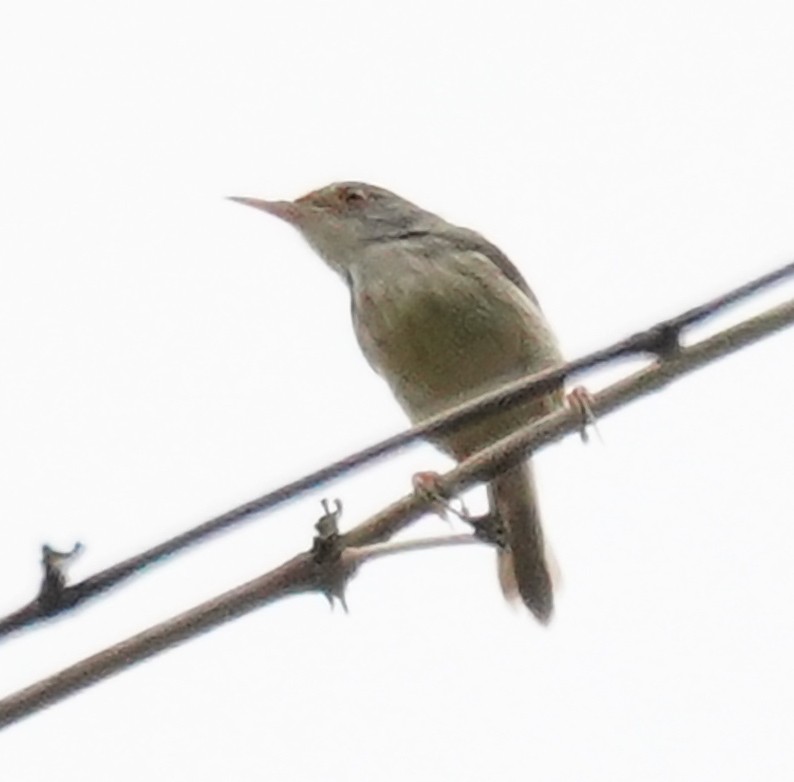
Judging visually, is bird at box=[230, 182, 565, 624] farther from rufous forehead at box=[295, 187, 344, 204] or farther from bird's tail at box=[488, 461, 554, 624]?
rufous forehead at box=[295, 187, 344, 204]

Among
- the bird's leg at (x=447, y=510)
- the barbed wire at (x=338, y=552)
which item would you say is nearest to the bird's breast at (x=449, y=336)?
the bird's leg at (x=447, y=510)

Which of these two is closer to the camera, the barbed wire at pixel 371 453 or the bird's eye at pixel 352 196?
the barbed wire at pixel 371 453

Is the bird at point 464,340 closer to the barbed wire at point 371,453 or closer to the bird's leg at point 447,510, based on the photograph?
the bird's leg at point 447,510

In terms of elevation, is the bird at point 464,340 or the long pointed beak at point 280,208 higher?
the long pointed beak at point 280,208

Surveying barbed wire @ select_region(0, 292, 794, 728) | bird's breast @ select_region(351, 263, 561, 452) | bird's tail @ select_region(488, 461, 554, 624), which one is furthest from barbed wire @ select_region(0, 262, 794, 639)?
bird's tail @ select_region(488, 461, 554, 624)

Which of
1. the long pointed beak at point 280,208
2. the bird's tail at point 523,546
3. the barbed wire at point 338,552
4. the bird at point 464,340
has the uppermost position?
the long pointed beak at point 280,208

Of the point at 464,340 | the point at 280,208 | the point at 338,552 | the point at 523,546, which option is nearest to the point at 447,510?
the point at 338,552

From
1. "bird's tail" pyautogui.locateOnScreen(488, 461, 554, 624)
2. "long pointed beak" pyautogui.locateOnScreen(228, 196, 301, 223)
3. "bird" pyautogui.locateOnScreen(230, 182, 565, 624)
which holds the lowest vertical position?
"bird's tail" pyautogui.locateOnScreen(488, 461, 554, 624)

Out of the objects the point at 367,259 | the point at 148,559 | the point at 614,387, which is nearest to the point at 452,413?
the point at 614,387
